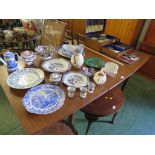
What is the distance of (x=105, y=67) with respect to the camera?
1.27 m

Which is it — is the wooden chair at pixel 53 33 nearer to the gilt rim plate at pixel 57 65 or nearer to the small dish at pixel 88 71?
the gilt rim plate at pixel 57 65

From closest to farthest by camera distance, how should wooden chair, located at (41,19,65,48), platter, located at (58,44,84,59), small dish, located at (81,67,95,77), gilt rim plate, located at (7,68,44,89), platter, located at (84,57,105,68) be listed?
gilt rim plate, located at (7,68,44,89)
small dish, located at (81,67,95,77)
platter, located at (84,57,105,68)
platter, located at (58,44,84,59)
wooden chair, located at (41,19,65,48)

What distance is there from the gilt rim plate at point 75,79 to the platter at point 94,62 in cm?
20

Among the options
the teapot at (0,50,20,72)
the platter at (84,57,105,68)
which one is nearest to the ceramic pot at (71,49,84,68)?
the platter at (84,57,105,68)

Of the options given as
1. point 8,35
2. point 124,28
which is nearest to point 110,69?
point 124,28

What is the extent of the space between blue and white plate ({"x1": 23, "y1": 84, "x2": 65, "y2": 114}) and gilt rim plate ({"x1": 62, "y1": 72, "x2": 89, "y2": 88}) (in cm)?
10

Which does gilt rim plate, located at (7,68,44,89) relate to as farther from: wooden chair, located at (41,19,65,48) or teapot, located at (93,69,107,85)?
wooden chair, located at (41,19,65,48)

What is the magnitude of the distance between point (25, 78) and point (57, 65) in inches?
12.0

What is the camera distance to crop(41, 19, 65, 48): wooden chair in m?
1.85

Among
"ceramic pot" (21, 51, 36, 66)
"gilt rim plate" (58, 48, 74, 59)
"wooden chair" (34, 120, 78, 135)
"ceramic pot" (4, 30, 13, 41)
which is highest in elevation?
"ceramic pot" (21, 51, 36, 66)

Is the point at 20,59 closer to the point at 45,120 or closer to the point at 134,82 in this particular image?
the point at 45,120
